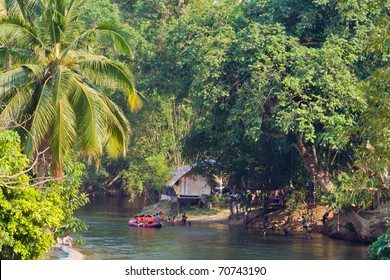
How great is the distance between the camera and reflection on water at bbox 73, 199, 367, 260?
26781mm

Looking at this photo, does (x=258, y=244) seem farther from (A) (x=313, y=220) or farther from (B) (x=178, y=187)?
(B) (x=178, y=187)

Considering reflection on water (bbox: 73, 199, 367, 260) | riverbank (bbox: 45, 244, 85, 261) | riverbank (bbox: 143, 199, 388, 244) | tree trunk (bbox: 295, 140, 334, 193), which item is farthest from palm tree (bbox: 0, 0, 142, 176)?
riverbank (bbox: 143, 199, 388, 244)

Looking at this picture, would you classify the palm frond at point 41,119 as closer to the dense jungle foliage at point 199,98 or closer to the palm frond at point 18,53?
the dense jungle foliage at point 199,98

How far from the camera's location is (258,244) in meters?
30.1

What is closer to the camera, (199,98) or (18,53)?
(18,53)

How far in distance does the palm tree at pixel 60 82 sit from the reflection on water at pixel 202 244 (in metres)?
7.03

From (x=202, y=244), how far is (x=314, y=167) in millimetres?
5247

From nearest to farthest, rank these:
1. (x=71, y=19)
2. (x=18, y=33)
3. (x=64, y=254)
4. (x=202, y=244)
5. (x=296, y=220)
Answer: (x=18, y=33)
(x=71, y=19)
(x=64, y=254)
(x=202, y=244)
(x=296, y=220)

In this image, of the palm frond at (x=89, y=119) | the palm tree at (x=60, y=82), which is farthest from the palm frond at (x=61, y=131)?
the palm frond at (x=89, y=119)

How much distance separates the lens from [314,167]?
31031 millimetres

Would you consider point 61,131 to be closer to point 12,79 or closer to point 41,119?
point 41,119

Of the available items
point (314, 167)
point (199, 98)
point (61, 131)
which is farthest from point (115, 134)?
point (314, 167)

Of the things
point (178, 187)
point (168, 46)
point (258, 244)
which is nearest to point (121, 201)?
point (178, 187)
